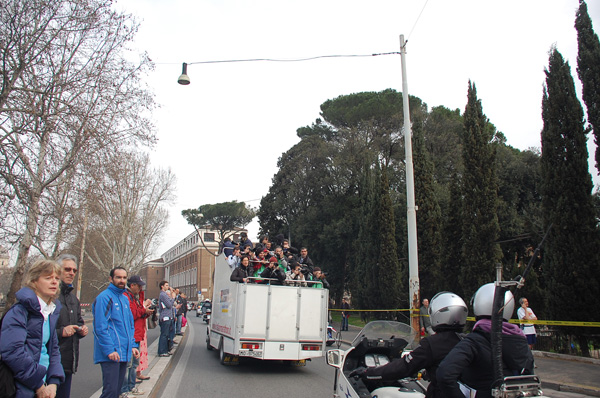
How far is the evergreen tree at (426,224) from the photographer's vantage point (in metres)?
23.2

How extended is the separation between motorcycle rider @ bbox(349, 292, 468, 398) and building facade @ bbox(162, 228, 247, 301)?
7487 centimetres

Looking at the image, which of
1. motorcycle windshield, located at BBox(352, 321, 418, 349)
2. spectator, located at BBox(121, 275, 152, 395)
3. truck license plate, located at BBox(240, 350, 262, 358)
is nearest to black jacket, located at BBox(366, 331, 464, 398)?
motorcycle windshield, located at BBox(352, 321, 418, 349)

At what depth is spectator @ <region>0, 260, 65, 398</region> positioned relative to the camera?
310 centimetres

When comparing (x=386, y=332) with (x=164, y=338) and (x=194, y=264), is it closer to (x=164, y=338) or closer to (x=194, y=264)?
(x=164, y=338)

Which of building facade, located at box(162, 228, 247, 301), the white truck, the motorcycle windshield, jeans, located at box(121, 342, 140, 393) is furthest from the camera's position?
building facade, located at box(162, 228, 247, 301)

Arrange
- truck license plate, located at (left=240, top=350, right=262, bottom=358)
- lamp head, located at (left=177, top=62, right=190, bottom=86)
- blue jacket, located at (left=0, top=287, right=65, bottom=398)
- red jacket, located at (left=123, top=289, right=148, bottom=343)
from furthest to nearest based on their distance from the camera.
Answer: lamp head, located at (left=177, top=62, right=190, bottom=86) < truck license plate, located at (left=240, top=350, right=262, bottom=358) < red jacket, located at (left=123, top=289, right=148, bottom=343) < blue jacket, located at (left=0, top=287, right=65, bottom=398)

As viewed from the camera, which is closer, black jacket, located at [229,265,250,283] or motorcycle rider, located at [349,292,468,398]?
motorcycle rider, located at [349,292,468,398]

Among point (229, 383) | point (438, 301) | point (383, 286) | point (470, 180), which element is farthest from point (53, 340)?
point (383, 286)

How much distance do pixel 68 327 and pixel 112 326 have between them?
65cm

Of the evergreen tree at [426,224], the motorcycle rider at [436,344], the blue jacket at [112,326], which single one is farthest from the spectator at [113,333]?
the evergreen tree at [426,224]

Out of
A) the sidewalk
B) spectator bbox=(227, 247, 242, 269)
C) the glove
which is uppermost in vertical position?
spectator bbox=(227, 247, 242, 269)

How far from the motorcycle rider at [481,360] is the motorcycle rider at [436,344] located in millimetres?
339

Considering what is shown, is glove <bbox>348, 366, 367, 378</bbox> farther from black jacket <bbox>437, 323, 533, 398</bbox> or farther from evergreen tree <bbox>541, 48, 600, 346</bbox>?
evergreen tree <bbox>541, 48, 600, 346</bbox>

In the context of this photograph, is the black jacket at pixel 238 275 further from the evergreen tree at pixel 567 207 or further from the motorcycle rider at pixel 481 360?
the evergreen tree at pixel 567 207
